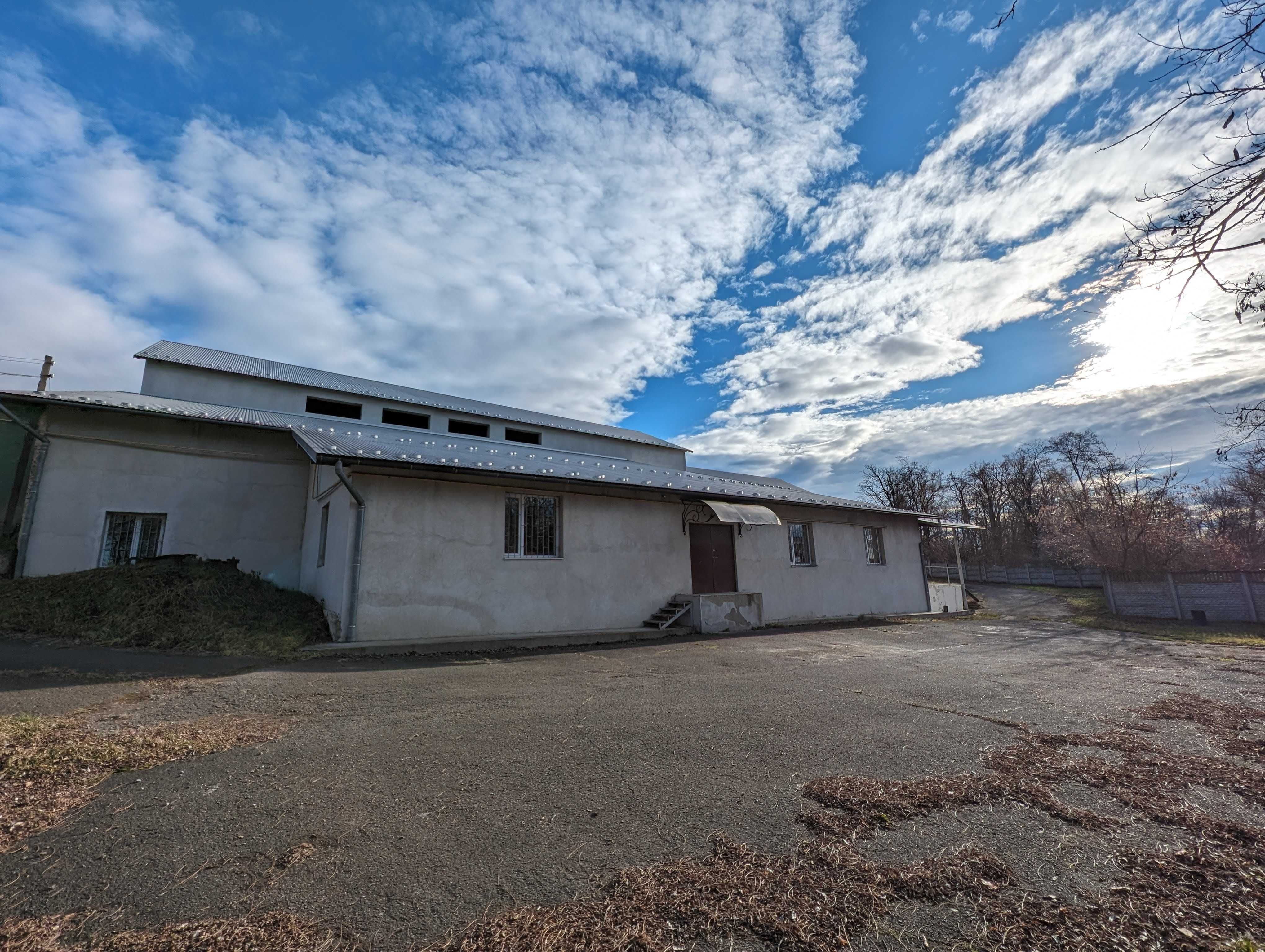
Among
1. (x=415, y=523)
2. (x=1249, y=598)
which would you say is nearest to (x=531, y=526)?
(x=415, y=523)

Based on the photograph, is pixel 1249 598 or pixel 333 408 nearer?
pixel 1249 598

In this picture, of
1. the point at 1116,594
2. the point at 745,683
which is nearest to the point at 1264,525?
the point at 1116,594

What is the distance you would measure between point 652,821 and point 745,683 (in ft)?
12.3

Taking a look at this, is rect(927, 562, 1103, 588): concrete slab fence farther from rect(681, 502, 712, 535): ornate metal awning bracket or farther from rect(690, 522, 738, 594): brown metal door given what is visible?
rect(681, 502, 712, 535): ornate metal awning bracket

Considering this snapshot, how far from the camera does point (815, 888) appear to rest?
2170 mm

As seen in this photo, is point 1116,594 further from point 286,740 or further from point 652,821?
point 286,740

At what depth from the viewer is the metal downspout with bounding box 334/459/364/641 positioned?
329 inches

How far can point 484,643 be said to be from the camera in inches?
355

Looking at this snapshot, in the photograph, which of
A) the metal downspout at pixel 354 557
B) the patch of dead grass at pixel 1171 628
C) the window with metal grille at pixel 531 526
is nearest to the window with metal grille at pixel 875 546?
the patch of dead grass at pixel 1171 628

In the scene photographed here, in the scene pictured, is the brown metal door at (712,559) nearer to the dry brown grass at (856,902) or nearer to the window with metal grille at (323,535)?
the window with metal grille at (323,535)

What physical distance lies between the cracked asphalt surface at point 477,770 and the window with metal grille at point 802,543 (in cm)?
685

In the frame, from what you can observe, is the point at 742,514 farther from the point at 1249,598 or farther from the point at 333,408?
the point at 1249,598

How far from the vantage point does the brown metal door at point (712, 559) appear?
12.6 m

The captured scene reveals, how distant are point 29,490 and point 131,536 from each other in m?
1.82
